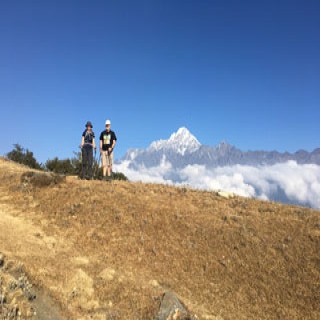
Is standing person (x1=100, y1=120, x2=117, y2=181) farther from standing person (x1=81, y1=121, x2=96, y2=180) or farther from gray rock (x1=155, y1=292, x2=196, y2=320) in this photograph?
gray rock (x1=155, y1=292, x2=196, y2=320)

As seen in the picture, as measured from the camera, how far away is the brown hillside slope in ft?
39.4

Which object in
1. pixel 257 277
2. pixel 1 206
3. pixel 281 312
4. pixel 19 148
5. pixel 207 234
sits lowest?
pixel 281 312

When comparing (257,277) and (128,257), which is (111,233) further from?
(257,277)

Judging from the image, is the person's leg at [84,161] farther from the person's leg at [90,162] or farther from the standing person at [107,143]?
the standing person at [107,143]

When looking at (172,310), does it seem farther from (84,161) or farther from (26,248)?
(84,161)

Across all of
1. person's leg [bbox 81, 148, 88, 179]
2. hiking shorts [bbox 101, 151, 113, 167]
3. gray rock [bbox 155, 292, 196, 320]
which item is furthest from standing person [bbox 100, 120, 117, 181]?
gray rock [bbox 155, 292, 196, 320]

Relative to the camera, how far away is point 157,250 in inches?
609

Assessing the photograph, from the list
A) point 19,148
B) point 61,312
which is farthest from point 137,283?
point 19,148

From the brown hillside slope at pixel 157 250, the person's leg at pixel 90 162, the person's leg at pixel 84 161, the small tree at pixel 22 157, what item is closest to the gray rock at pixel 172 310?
the brown hillside slope at pixel 157 250

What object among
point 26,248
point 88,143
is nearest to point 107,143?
point 88,143

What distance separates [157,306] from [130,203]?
324 inches

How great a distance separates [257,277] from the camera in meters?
14.3

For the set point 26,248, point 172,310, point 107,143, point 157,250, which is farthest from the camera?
point 107,143

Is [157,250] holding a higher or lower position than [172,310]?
higher
